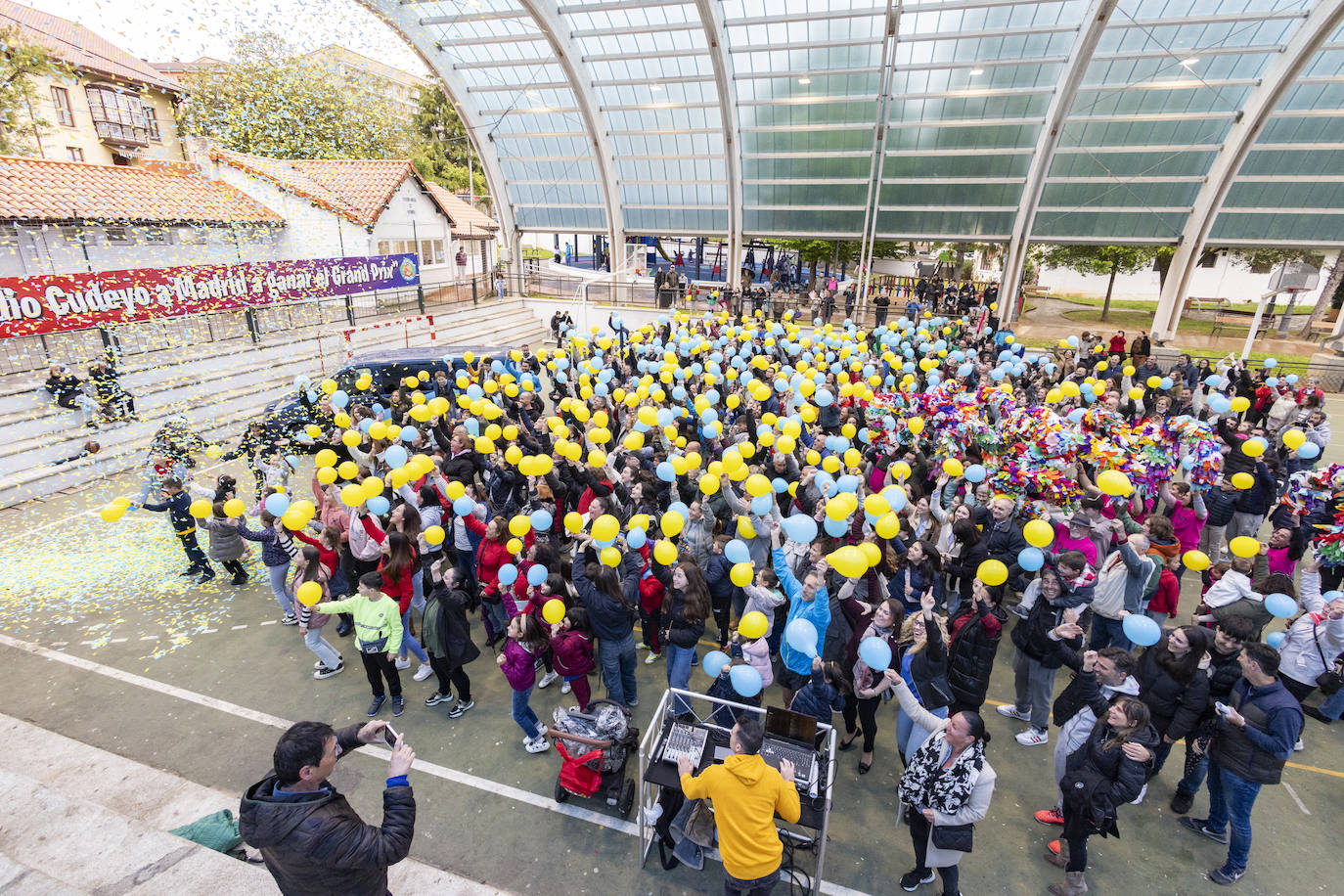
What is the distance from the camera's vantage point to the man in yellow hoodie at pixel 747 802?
2.97 metres

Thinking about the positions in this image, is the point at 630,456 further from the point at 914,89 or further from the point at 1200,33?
the point at 1200,33

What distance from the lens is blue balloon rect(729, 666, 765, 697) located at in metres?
3.65

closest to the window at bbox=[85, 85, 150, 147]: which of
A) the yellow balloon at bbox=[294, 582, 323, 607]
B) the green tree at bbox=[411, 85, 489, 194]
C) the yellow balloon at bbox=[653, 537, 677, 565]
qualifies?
the green tree at bbox=[411, 85, 489, 194]

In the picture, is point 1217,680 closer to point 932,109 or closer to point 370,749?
point 370,749

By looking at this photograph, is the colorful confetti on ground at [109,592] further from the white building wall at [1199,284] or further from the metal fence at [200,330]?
the white building wall at [1199,284]

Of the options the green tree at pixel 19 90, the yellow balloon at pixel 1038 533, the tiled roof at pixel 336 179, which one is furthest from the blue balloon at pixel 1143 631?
the tiled roof at pixel 336 179

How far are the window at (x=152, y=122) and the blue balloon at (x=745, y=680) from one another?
3673 cm

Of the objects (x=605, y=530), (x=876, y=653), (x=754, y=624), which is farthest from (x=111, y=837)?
(x=876, y=653)

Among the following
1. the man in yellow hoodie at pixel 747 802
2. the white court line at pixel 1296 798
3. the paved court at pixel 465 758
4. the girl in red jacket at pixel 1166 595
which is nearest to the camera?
the man in yellow hoodie at pixel 747 802

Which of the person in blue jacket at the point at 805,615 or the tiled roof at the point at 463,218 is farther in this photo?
the tiled roof at the point at 463,218

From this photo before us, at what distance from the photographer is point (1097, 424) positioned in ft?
23.9

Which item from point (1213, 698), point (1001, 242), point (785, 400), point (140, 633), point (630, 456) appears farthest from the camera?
point (1001, 242)

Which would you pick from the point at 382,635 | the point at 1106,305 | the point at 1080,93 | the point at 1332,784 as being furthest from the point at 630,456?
the point at 1106,305

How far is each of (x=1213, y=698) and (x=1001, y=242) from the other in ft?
75.4
